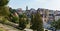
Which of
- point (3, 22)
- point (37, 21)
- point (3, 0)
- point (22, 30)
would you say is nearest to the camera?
point (3, 0)

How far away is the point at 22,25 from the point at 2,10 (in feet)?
23.7

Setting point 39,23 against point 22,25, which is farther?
point 22,25

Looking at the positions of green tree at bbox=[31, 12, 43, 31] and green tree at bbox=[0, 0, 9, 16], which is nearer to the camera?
green tree at bbox=[0, 0, 9, 16]

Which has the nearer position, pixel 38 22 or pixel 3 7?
pixel 3 7

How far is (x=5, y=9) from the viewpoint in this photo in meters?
17.6

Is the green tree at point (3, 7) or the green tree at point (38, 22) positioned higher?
the green tree at point (3, 7)

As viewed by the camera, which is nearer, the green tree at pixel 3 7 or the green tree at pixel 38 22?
the green tree at pixel 3 7

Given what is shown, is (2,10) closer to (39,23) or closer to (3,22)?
(39,23)

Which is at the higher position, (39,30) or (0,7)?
(0,7)

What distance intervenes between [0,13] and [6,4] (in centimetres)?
107

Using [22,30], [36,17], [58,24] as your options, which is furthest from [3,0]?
[58,24]

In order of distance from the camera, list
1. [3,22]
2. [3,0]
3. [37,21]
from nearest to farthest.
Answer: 1. [3,0]
2. [37,21]
3. [3,22]

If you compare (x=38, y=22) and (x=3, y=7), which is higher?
(x=3, y=7)

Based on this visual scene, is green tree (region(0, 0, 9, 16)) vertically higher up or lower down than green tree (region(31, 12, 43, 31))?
higher up
